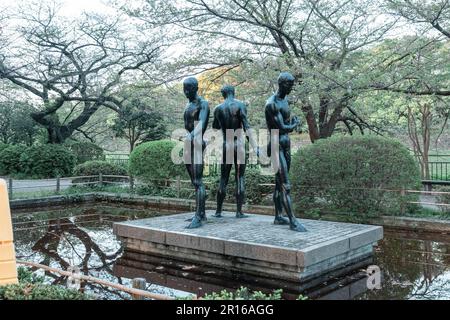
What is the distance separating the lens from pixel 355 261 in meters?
7.41

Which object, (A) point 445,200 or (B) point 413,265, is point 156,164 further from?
(B) point 413,265

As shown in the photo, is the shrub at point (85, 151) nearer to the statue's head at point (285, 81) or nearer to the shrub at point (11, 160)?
the shrub at point (11, 160)

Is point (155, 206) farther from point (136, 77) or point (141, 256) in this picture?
point (136, 77)

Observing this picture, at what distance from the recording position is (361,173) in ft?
36.2

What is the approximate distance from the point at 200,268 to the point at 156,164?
Result: 9203 millimetres

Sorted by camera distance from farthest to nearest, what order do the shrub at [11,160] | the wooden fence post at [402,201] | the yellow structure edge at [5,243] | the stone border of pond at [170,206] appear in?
the shrub at [11,160]
the wooden fence post at [402,201]
the stone border of pond at [170,206]
the yellow structure edge at [5,243]

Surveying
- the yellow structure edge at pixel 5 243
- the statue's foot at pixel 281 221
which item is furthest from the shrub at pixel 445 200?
the yellow structure edge at pixel 5 243

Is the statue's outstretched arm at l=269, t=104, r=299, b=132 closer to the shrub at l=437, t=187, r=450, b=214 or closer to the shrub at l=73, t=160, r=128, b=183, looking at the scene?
the shrub at l=437, t=187, r=450, b=214

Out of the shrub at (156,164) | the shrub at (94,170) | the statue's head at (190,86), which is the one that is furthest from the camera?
the shrub at (94,170)

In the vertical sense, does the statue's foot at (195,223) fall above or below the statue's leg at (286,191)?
below

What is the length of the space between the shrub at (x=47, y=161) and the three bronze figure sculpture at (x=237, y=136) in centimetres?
1547

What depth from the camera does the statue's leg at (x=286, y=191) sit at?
749 cm
